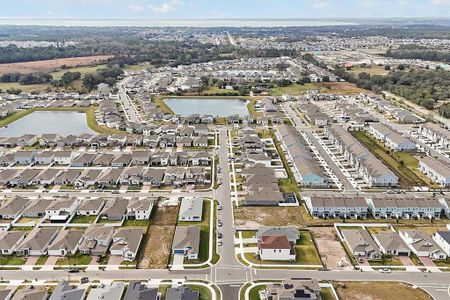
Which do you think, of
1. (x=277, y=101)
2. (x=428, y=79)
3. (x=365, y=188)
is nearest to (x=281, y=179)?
(x=365, y=188)

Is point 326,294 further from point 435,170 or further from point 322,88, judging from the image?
point 322,88

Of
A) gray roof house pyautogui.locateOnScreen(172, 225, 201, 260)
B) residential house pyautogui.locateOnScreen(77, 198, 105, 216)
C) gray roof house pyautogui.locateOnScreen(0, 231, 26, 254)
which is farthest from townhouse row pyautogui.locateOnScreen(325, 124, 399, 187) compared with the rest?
gray roof house pyautogui.locateOnScreen(0, 231, 26, 254)

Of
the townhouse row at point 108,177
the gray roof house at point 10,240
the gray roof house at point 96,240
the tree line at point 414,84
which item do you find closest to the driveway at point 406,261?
the townhouse row at point 108,177

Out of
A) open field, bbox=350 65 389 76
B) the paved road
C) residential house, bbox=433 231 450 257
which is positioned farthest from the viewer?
open field, bbox=350 65 389 76

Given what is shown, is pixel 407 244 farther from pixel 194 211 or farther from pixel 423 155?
pixel 423 155

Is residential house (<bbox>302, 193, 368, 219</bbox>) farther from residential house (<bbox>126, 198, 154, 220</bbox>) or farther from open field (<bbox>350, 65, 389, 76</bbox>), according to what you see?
open field (<bbox>350, 65, 389, 76</bbox>)

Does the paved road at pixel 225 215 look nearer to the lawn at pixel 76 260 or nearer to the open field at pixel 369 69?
the lawn at pixel 76 260
